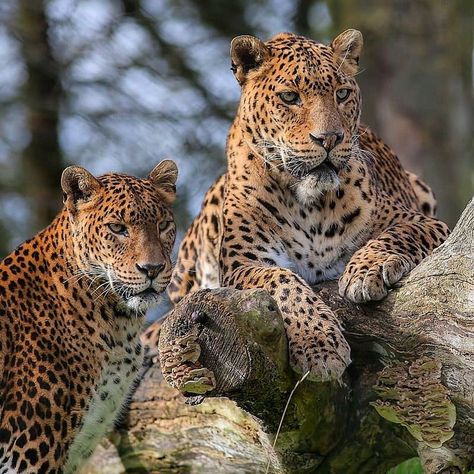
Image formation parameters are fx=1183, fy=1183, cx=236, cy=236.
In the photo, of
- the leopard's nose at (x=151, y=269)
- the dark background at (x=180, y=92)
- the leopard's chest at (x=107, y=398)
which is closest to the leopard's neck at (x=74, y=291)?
the leopard's chest at (x=107, y=398)

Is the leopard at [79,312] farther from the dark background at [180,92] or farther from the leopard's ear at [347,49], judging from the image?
the dark background at [180,92]

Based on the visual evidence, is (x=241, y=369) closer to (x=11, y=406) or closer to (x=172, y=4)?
(x=11, y=406)

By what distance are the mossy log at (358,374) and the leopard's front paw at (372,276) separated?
0.31 feet

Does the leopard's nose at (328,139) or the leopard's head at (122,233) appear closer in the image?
the leopard's nose at (328,139)

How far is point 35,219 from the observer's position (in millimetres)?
19750

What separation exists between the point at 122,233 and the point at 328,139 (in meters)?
1.75

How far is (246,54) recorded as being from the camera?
31.6 feet

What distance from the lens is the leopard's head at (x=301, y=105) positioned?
8.83 metres

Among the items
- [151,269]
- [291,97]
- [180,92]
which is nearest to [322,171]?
[291,97]

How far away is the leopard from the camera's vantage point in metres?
8.80

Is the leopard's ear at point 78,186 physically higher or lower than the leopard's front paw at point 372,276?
higher

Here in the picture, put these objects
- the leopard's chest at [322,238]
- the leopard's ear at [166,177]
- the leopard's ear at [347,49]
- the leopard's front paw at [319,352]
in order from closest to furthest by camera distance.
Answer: the leopard's front paw at [319,352], the leopard's ear at [347,49], the leopard's chest at [322,238], the leopard's ear at [166,177]

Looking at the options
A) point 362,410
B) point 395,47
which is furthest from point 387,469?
point 395,47

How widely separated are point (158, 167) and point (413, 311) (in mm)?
2764
